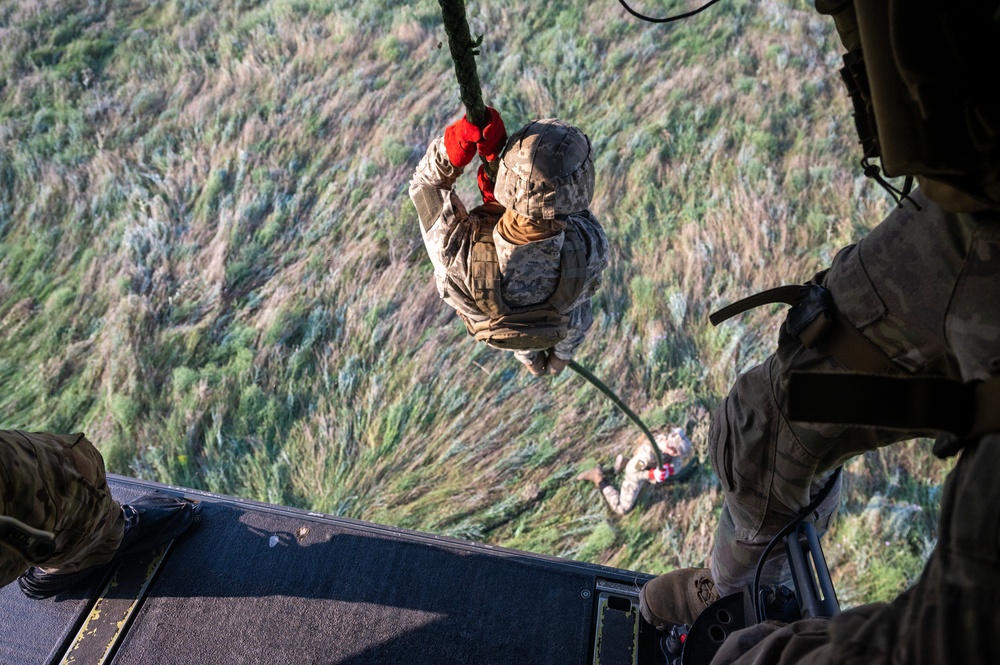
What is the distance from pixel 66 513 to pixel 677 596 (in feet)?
7.34

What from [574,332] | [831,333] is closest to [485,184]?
[574,332]

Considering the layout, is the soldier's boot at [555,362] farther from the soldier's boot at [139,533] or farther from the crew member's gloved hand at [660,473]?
the soldier's boot at [139,533]

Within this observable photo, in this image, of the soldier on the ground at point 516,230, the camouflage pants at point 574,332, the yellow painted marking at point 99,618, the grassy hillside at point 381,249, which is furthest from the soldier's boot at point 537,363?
the yellow painted marking at point 99,618

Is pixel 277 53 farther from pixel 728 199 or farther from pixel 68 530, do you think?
pixel 68 530

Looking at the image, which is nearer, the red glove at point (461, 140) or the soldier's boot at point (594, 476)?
the red glove at point (461, 140)

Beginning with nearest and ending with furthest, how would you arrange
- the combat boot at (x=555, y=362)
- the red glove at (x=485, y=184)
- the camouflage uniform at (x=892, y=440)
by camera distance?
the camouflage uniform at (x=892, y=440), the red glove at (x=485, y=184), the combat boot at (x=555, y=362)

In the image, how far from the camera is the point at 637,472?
157 inches

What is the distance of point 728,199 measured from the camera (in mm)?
5078

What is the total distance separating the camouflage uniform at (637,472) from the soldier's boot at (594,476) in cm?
5

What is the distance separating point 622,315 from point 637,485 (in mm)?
1243

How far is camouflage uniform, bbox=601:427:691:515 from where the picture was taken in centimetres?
396

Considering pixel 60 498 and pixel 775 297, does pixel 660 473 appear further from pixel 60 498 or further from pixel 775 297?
pixel 60 498

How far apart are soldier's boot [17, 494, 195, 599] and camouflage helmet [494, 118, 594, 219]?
2.14 meters

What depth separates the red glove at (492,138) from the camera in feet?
7.51
